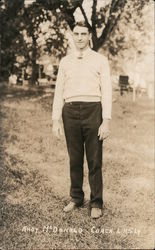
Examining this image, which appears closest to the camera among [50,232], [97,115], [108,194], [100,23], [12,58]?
[50,232]

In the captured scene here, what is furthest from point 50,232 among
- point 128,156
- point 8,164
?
point 128,156

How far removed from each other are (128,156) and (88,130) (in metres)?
2.41

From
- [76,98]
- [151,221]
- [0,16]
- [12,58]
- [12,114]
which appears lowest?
[151,221]

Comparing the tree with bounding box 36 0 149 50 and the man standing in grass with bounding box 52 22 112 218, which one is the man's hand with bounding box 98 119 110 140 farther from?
the tree with bounding box 36 0 149 50

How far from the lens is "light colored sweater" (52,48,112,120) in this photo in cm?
342

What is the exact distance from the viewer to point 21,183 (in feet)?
14.0

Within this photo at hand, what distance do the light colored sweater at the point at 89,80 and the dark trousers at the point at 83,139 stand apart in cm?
6

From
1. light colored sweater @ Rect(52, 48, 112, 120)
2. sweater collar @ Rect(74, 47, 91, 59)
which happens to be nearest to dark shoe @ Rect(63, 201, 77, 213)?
light colored sweater @ Rect(52, 48, 112, 120)

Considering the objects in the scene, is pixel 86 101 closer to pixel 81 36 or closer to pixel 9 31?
pixel 81 36

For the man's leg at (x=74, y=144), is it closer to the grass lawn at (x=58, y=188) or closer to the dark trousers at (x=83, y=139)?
the dark trousers at (x=83, y=139)

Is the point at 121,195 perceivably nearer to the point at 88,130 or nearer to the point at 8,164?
the point at 88,130

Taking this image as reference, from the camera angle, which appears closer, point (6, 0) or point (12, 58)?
point (6, 0)

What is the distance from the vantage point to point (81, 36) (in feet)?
11.1

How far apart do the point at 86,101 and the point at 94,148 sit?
447 millimetres
